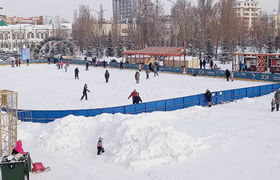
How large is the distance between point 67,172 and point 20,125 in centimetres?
610

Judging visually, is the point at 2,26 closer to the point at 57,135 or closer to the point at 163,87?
the point at 163,87

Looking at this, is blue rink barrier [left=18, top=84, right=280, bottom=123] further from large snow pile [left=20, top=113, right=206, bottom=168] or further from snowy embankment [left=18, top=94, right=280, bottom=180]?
large snow pile [left=20, top=113, right=206, bottom=168]

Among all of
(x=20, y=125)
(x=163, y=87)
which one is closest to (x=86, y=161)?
(x=20, y=125)

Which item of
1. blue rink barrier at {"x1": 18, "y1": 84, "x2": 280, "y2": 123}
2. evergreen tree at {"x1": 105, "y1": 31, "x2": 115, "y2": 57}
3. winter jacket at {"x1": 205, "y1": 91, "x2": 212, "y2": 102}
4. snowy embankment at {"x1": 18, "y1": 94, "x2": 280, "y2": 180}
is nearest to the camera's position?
snowy embankment at {"x1": 18, "y1": 94, "x2": 280, "y2": 180}

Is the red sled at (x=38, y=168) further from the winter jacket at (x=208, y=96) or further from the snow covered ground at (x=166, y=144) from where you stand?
the winter jacket at (x=208, y=96)

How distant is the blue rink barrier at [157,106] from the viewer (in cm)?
1459

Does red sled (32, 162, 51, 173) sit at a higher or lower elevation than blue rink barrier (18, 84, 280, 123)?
lower

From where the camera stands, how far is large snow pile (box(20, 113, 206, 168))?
1007 centimetres

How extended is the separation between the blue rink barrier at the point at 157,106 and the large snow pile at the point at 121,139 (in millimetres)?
757

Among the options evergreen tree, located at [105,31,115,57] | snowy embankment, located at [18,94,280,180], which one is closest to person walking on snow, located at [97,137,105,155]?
snowy embankment, located at [18,94,280,180]

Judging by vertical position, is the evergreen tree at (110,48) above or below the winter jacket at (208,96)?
above

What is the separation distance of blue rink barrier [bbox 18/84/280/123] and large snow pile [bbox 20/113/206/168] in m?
0.76

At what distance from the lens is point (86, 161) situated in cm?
1046

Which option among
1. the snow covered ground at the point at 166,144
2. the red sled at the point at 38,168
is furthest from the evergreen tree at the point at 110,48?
the red sled at the point at 38,168
